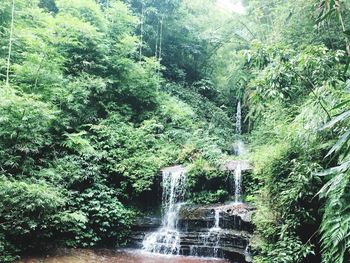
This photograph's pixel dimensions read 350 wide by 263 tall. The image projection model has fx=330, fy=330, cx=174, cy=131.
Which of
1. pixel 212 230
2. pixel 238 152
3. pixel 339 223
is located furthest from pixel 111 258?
pixel 238 152

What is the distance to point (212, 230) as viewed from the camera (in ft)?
25.7

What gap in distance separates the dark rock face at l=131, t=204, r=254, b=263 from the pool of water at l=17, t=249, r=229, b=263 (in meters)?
0.28

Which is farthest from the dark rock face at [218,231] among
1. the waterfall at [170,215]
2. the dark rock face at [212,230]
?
the waterfall at [170,215]

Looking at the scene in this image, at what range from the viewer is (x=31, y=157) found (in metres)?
7.88

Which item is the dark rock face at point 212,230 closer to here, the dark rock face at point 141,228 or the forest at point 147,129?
the dark rock face at point 141,228

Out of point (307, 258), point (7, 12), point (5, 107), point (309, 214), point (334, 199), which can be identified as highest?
point (7, 12)

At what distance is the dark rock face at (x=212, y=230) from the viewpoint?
7239 mm

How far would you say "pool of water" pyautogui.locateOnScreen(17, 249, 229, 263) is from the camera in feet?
20.9

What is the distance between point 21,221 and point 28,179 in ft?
3.15

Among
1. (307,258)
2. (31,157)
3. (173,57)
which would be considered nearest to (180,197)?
(31,157)

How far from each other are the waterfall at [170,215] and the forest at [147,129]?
27 cm

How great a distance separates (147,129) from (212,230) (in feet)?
13.6

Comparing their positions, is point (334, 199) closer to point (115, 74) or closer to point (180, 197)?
point (180, 197)

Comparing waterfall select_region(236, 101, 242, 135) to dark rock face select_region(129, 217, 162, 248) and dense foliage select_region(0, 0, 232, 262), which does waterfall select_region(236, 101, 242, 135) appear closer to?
dense foliage select_region(0, 0, 232, 262)
